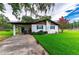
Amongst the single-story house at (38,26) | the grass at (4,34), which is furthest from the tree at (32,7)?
the grass at (4,34)

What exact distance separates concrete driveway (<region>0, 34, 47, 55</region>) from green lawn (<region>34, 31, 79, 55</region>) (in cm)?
10

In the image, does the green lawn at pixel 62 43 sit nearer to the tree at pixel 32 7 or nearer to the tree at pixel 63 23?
the tree at pixel 63 23

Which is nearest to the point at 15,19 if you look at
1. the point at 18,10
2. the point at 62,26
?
the point at 18,10

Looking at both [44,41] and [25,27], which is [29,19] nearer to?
[25,27]

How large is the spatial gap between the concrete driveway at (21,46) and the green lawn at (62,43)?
10 cm

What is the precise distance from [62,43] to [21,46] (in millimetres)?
565

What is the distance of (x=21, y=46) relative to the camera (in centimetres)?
334

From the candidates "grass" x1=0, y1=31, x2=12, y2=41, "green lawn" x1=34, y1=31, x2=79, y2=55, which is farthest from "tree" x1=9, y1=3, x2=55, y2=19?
"green lawn" x1=34, y1=31, x2=79, y2=55

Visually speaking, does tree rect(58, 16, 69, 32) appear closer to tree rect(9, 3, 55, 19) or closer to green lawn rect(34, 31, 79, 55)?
green lawn rect(34, 31, 79, 55)

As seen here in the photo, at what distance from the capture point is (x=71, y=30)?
3.38 m

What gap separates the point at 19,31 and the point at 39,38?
0.30m

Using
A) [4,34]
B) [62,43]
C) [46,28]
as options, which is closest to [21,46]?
[4,34]

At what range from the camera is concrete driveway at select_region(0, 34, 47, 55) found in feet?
10.8

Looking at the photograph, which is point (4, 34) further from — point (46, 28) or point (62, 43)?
point (62, 43)
